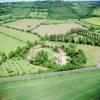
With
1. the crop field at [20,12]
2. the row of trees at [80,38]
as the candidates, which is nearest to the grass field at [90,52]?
the row of trees at [80,38]

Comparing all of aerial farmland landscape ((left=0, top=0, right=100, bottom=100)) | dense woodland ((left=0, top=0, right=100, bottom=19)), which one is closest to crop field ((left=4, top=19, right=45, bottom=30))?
aerial farmland landscape ((left=0, top=0, right=100, bottom=100))

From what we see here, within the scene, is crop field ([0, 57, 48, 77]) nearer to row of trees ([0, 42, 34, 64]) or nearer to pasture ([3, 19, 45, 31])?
row of trees ([0, 42, 34, 64])

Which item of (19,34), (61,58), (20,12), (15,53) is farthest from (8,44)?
(61,58)

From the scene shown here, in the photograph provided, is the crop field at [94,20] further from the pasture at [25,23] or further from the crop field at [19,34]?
the crop field at [19,34]

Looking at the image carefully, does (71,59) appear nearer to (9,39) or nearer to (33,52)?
(33,52)

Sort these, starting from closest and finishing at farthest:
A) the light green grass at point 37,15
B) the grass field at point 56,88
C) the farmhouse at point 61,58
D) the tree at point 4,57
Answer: the grass field at point 56,88 → the tree at point 4,57 → the farmhouse at point 61,58 → the light green grass at point 37,15
